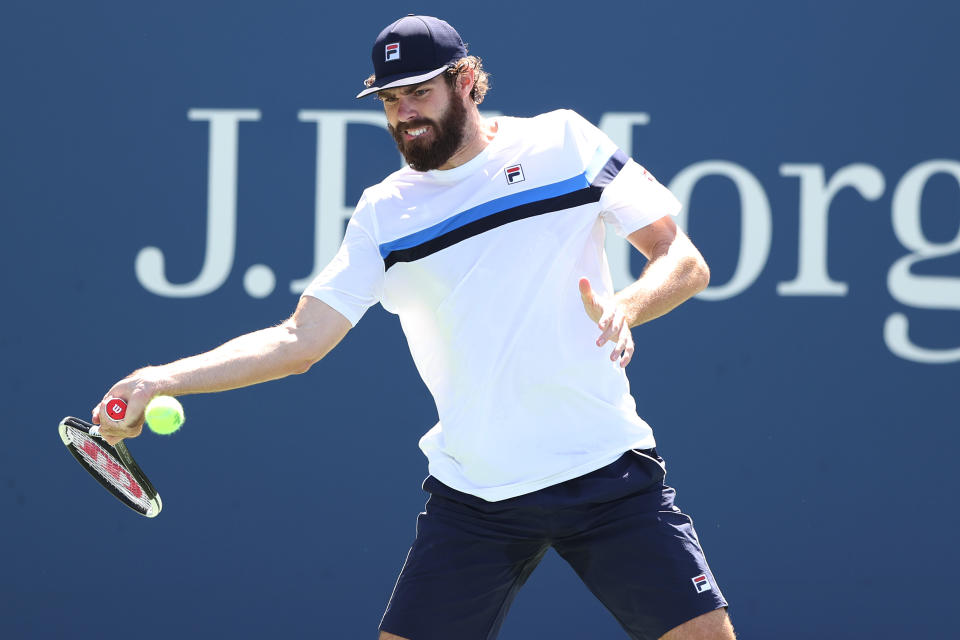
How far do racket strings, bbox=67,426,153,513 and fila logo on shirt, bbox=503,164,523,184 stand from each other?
1.13 m

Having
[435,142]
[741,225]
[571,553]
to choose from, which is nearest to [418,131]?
[435,142]

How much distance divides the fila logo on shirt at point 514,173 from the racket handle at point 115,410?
104cm

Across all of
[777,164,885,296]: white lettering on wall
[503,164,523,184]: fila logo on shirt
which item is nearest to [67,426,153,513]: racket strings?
[503,164,523,184]: fila logo on shirt

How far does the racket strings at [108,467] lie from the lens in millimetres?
2822

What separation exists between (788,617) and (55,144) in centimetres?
317

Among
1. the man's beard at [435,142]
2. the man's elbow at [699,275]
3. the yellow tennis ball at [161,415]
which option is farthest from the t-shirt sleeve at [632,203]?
the yellow tennis ball at [161,415]

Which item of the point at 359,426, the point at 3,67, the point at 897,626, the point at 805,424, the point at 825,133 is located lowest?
the point at 897,626

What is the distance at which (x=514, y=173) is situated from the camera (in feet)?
9.77

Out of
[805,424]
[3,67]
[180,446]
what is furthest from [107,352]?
[805,424]

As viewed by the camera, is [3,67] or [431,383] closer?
[431,383]

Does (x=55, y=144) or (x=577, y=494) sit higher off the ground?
(x=55, y=144)

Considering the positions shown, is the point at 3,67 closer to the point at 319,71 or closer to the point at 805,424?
the point at 319,71

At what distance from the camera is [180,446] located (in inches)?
177

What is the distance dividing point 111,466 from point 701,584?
140cm
